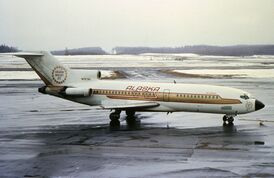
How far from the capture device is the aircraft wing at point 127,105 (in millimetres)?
28592

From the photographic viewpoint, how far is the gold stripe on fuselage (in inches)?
1120

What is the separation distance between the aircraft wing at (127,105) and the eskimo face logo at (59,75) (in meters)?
3.59

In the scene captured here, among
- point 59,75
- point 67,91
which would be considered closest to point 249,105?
point 67,91

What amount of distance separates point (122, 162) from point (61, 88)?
45.2ft

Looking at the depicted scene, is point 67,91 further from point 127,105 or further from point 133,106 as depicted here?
point 133,106

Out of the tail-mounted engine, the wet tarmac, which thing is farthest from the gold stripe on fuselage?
the wet tarmac

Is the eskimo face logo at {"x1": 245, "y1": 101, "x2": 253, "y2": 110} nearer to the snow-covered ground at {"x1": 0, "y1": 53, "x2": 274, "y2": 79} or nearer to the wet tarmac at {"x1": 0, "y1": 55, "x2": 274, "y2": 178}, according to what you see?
the wet tarmac at {"x1": 0, "y1": 55, "x2": 274, "y2": 178}

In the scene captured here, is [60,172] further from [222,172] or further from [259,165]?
[259,165]

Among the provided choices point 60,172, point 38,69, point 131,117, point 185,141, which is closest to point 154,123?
point 131,117

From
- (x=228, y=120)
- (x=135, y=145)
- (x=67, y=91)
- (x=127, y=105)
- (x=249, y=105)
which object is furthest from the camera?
(x=67, y=91)

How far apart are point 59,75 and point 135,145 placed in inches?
455

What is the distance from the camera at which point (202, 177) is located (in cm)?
1611

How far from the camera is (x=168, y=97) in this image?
2905cm

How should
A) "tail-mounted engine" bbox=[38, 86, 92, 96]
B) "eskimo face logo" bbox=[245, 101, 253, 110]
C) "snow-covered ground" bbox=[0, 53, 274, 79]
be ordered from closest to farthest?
1. "eskimo face logo" bbox=[245, 101, 253, 110]
2. "tail-mounted engine" bbox=[38, 86, 92, 96]
3. "snow-covered ground" bbox=[0, 53, 274, 79]
